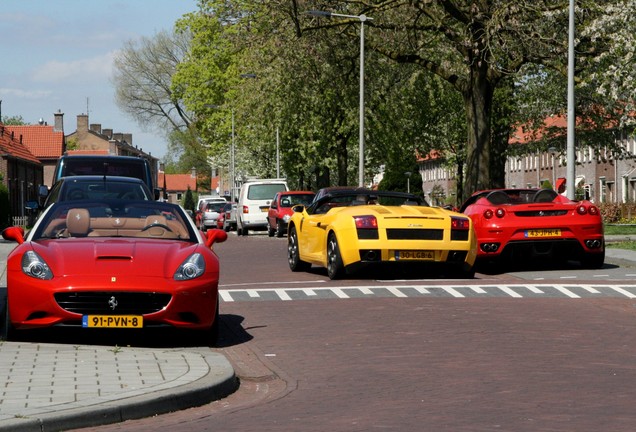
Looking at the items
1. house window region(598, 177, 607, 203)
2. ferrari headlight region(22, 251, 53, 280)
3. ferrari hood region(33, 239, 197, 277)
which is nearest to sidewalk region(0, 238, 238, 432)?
ferrari headlight region(22, 251, 53, 280)

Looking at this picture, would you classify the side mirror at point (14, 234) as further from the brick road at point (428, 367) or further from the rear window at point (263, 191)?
the rear window at point (263, 191)

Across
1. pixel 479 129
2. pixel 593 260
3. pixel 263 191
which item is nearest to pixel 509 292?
pixel 593 260

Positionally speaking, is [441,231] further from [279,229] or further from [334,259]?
[279,229]

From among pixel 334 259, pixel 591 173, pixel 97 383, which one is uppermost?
pixel 591 173

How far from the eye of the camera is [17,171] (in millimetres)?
98562

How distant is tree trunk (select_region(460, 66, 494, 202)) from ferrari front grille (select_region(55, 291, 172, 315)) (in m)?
24.1

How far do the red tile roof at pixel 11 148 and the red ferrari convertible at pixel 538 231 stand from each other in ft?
246

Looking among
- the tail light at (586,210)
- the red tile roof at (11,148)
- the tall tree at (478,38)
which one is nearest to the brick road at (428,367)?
the tail light at (586,210)

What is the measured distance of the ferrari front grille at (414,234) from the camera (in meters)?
18.8

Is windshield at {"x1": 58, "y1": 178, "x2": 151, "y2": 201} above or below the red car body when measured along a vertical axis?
above

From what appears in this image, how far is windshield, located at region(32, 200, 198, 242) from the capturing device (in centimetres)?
1227

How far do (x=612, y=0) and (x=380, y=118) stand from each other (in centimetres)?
2045

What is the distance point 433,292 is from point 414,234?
2.07 metres

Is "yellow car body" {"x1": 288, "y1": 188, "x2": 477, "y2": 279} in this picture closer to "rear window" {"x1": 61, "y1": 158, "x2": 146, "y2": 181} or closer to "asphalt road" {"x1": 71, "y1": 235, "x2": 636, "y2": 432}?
"asphalt road" {"x1": 71, "y1": 235, "x2": 636, "y2": 432}
